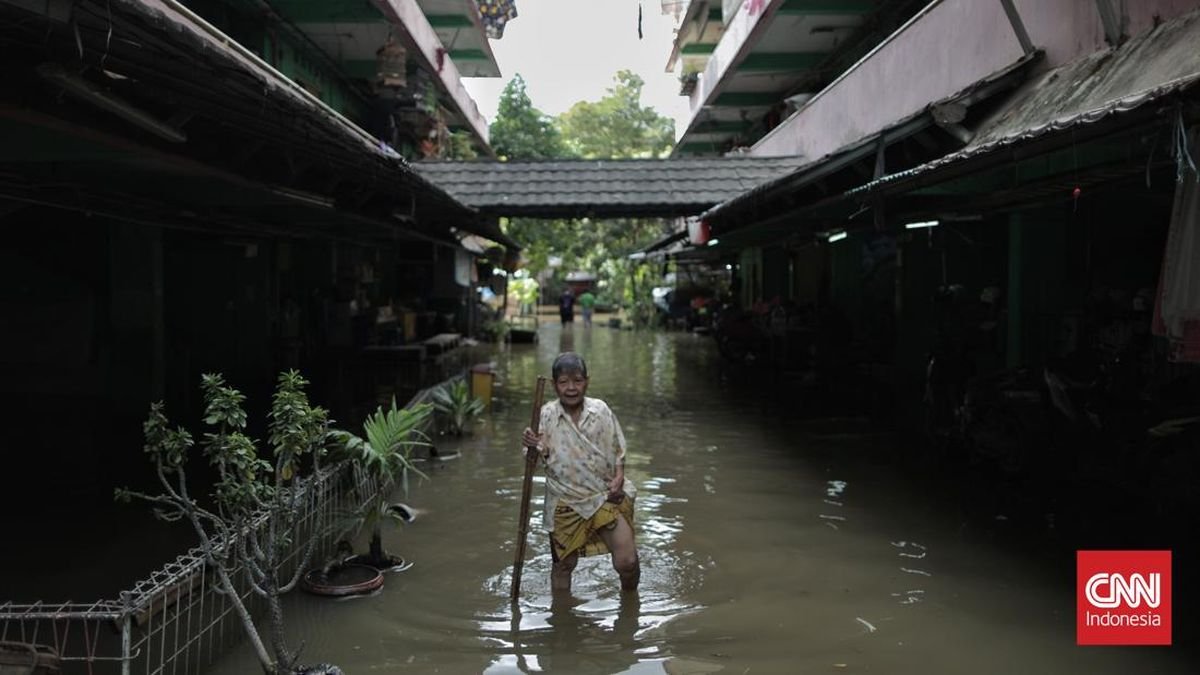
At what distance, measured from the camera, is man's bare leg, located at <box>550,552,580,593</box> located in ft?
18.5

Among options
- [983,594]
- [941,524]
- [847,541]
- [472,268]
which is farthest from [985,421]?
[472,268]

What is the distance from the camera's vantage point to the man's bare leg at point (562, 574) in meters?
5.63

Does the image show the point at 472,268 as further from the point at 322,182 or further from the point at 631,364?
the point at 322,182

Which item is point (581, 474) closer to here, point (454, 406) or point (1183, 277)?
point (1183, 277)

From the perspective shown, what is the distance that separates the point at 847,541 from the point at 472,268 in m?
20.1

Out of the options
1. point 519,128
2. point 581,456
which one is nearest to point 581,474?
point 581,456

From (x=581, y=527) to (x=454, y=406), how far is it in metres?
6.23

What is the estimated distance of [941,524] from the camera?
7.25m

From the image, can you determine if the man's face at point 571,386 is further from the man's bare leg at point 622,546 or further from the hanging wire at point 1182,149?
the hanging wire at point 1182,149

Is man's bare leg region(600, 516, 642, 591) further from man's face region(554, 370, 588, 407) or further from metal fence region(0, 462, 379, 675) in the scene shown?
metal fence region(0, 462, 379, 675)

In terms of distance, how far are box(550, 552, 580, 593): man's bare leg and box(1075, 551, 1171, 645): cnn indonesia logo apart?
2779 millimetres

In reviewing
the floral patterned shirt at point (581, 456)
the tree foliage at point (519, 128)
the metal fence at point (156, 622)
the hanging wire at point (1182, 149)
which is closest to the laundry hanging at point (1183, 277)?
the hanging wire at point (1182, 149)

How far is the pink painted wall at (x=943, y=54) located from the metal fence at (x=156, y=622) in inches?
270

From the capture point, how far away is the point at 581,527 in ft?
17.9
